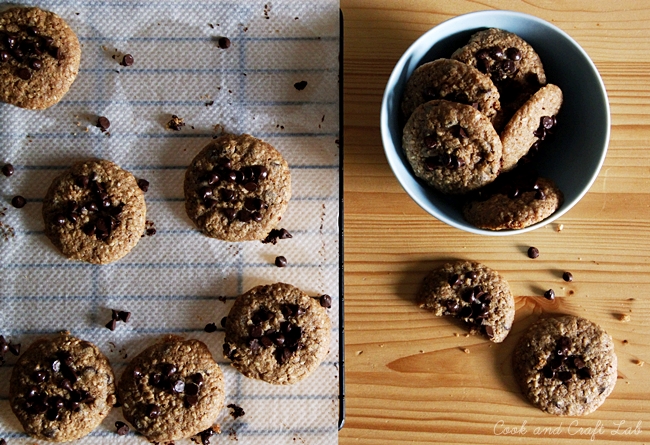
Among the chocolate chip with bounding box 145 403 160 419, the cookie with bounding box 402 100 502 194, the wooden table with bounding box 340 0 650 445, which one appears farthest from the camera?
the wooden table with bounding box 340 0 650 445

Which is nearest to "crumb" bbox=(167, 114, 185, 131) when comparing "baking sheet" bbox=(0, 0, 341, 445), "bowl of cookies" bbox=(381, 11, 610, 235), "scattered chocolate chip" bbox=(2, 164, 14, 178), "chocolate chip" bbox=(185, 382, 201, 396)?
"baking sheet" bbox=(0, 0, 341, 445)

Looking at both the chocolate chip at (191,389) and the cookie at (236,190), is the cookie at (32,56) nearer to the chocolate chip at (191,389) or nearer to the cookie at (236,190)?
the cookie at (236,190)

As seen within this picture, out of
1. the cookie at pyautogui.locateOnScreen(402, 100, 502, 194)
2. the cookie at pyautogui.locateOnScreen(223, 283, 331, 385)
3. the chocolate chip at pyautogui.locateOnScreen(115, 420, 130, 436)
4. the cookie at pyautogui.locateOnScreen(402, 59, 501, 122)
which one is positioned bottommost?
the chocolate chip at pyautogui.locateOnScreen(115, 420, 130, 436)

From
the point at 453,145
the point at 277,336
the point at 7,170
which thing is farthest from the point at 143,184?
the point at 453,145

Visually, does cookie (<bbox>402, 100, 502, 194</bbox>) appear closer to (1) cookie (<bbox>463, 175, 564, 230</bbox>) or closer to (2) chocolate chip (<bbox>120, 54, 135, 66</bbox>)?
(1) cookie (<bbox>463, 175, 564, 230</bbox>)

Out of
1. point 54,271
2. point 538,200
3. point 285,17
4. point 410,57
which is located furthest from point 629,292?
point 54,271

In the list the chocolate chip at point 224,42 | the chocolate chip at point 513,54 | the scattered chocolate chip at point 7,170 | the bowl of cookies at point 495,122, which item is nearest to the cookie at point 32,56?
the scattered chocolate chip at point 7,170

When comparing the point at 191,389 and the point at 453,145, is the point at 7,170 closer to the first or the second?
the point at 191,389

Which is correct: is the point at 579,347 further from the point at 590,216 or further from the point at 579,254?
the point at 590,216
